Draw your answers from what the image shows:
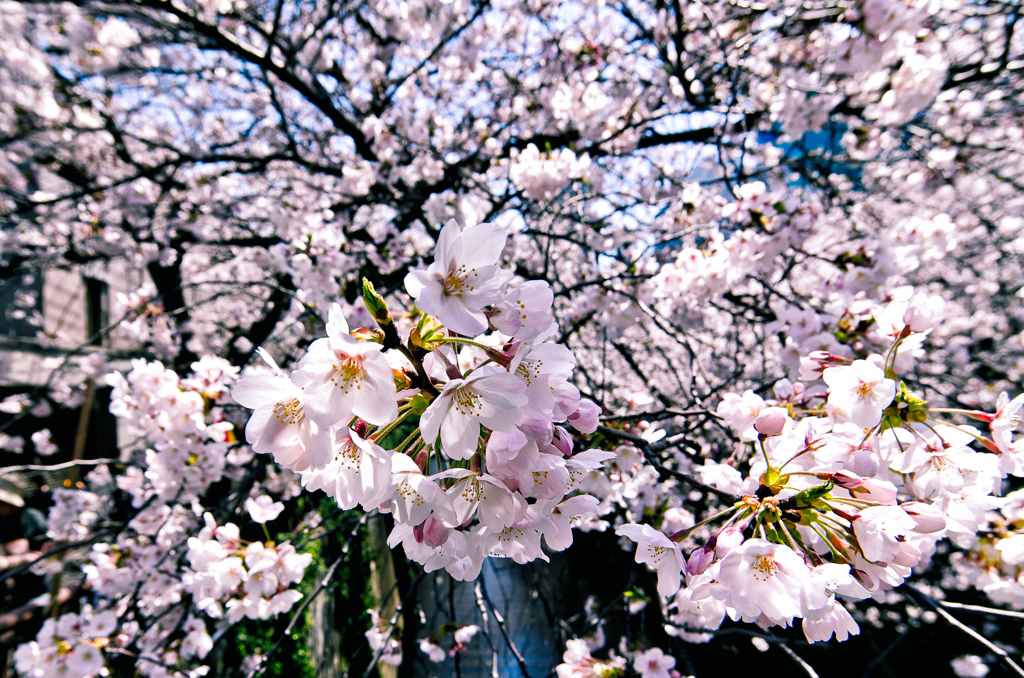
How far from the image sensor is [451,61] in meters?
4.09

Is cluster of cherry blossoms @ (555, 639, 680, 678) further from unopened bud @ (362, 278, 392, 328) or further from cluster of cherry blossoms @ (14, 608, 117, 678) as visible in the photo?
cluster of cherry blossoms @ (14, 608, 117, 678)

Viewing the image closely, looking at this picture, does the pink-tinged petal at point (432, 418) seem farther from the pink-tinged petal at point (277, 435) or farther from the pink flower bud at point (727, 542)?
the pink flower bud at point (727, 542)

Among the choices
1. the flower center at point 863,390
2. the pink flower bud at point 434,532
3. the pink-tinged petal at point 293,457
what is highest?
the flower center at point 863,390

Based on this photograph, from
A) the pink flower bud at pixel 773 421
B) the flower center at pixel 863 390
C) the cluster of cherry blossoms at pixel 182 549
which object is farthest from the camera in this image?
the cluster of cherry blossoms at pixel 182 549

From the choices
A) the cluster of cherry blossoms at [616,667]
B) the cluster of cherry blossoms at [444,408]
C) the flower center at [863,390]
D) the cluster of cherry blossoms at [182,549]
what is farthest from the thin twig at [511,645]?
the flower center at [863,390]

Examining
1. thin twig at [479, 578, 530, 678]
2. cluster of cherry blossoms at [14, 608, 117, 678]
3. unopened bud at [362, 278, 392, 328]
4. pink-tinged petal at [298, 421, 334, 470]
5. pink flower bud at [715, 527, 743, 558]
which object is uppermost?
unopened bud at [362, 278, 392, 328]

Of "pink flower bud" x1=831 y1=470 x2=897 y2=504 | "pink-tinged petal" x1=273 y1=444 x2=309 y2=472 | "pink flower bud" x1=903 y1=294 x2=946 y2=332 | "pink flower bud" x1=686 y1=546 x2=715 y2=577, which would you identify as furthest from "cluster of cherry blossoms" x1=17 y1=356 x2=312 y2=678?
"pink flower bud" x1=903 y1=294 x2=946 y2=332

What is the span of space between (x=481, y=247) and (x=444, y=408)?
0.90ft

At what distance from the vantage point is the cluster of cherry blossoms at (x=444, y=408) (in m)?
0.66

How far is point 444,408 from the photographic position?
0.69 meters

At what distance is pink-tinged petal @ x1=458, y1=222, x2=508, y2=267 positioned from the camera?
2.41ft

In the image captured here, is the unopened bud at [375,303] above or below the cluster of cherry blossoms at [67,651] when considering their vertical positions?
above

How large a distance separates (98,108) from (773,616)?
5.77 metres

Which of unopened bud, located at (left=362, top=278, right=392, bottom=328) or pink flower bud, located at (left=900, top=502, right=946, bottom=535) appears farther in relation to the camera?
pink flower bud, located at (left=900, top=502, right=946, bottom=535)
